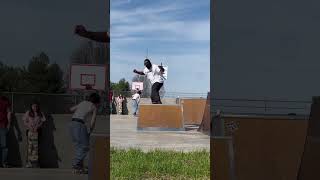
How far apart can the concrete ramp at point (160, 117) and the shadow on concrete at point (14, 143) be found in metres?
6.61

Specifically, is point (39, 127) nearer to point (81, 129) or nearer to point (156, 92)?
point (81, 129)

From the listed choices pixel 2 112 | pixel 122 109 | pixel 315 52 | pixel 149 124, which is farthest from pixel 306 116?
pixel 122 109

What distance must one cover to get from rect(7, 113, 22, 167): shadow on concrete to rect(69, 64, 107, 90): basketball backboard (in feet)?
5.88

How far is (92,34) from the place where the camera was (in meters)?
6.29

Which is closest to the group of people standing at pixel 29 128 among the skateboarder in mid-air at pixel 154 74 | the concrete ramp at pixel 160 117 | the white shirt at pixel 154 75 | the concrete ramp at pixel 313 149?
the concrete ramp at pixel 313 149

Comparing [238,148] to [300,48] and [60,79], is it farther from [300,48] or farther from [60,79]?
[60,79]

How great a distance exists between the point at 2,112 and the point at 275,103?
384 cm

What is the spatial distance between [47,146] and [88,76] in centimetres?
177

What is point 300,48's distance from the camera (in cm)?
627

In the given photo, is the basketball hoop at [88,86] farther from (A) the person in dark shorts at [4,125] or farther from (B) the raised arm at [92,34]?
(A) the person in dark shorts at [4,125]

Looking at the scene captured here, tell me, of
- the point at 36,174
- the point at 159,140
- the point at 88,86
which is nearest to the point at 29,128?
the point at 36,174

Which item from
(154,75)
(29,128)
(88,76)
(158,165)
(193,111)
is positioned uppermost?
(154,75)

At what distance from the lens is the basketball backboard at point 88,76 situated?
6164mm

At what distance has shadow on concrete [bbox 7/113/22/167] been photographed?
7.72 meters
